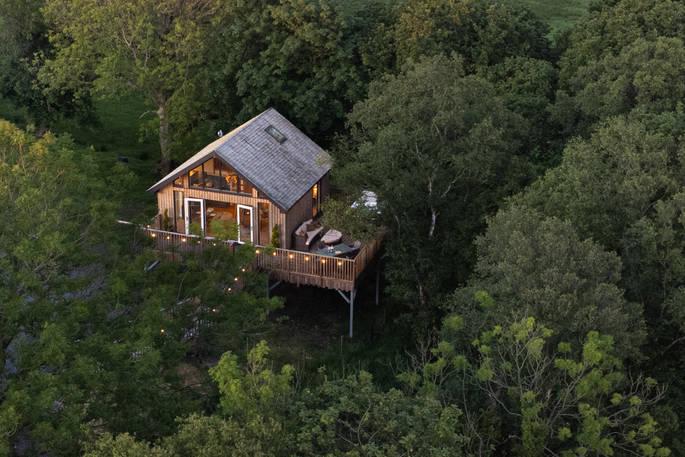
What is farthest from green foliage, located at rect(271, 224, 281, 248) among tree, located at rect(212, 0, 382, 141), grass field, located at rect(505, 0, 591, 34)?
grass field, located at rect(505, 0, 591, 34)

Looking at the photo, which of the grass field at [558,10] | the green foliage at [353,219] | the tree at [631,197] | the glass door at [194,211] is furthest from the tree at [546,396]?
the grass field at [558,10]

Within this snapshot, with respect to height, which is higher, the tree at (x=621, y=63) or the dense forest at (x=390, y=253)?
the tree at (x=621, y=63)

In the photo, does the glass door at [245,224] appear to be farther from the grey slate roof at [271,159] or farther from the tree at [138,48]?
the tree at [138,48]

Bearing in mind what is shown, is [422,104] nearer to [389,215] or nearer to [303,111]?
[389,215]

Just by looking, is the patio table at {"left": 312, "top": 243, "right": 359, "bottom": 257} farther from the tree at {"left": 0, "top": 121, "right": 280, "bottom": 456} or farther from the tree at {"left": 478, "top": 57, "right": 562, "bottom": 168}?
the tree at {"left": 478, "top": 57, "right": 562, "bottom": 168}

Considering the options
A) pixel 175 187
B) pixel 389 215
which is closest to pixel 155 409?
pixel 389 215

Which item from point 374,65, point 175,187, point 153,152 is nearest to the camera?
point 175,187
